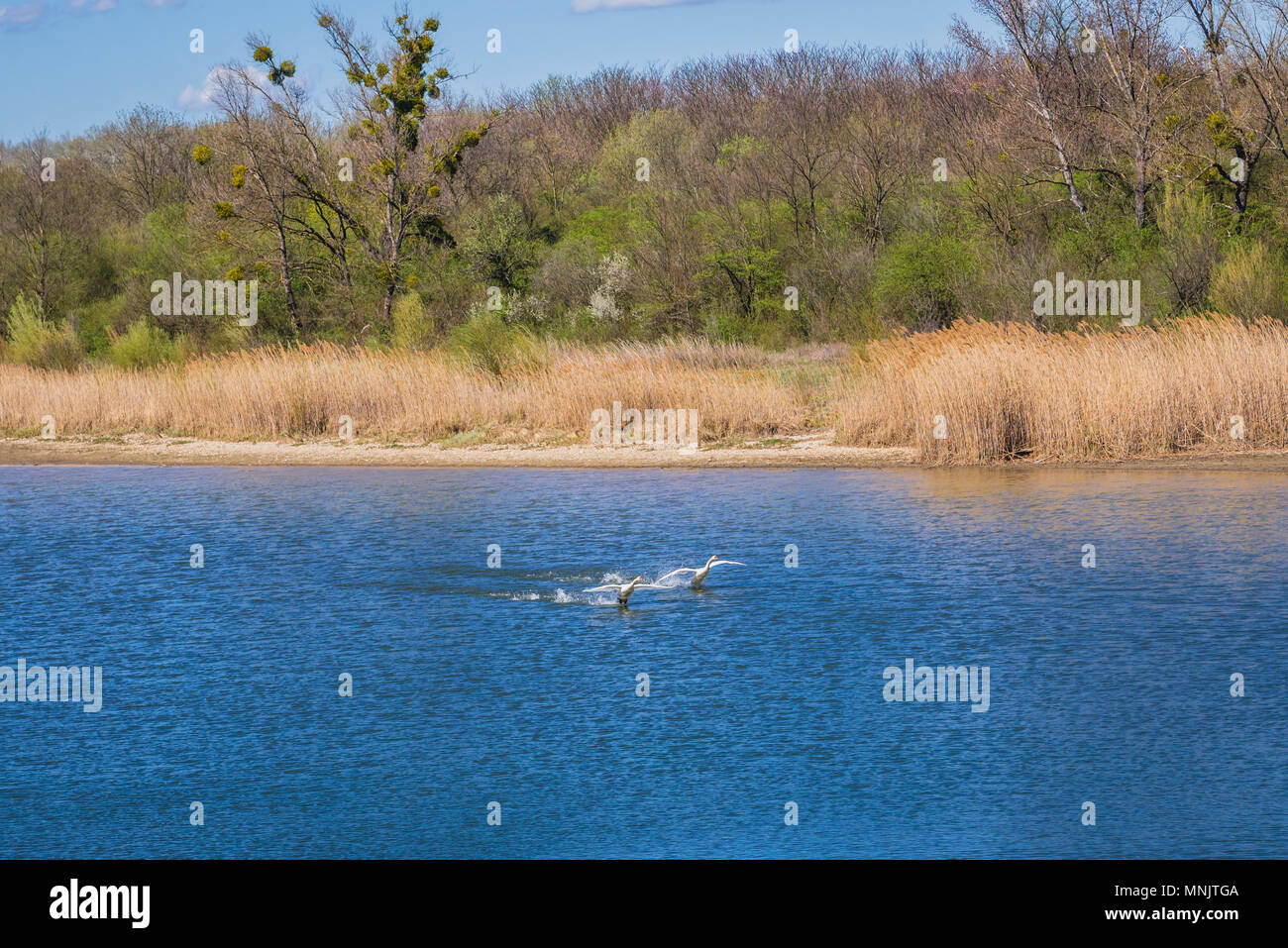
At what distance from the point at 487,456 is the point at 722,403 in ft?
13.2

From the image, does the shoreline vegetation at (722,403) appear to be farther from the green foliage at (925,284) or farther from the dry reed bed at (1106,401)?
the green foliage at (925,284)

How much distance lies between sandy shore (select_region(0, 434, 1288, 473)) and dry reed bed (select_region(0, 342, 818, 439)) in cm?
77

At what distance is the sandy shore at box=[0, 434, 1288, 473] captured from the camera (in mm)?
20203

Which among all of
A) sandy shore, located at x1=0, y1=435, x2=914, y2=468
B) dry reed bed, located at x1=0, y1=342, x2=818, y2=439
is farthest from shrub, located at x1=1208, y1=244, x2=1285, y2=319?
sandy shore, located at x1=0, y1=435, x2=914, y2=468

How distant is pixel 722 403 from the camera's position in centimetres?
2436

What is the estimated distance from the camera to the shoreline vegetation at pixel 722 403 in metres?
20.6

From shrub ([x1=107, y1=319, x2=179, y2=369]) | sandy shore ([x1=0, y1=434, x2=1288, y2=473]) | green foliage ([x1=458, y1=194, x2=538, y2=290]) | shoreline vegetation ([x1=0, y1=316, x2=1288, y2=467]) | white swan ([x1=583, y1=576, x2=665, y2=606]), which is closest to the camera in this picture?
Result: white swan ([x1=583, y1=576, x2=665, y2=606])

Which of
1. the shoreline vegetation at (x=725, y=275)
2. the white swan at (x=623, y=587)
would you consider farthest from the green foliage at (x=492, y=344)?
the white swan at (x=623, y=587)

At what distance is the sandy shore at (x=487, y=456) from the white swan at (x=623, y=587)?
9433 mm

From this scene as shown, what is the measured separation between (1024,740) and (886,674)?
1477mm

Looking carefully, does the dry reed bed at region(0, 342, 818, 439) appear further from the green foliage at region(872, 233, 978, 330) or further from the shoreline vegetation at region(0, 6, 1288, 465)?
the green foliage at region(872, 233, 978, 330)

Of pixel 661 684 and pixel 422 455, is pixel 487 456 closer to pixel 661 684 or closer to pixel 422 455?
pixel 422 455
